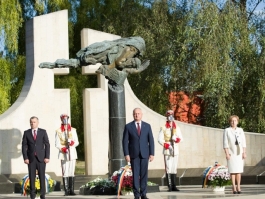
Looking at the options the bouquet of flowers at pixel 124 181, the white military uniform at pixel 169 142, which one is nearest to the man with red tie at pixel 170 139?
the white military uniform at pixel 169 142

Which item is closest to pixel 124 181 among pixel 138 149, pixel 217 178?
pixel 217 178

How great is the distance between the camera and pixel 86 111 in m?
20.5

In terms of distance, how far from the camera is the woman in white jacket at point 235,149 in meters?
14.3

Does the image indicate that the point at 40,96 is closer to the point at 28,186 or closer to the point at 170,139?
the point at 170,139

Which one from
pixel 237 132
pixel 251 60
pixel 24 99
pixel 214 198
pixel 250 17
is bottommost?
pixel 214 198

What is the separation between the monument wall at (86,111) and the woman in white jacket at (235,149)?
6.03 metres

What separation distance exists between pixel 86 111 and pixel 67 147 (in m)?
4.40

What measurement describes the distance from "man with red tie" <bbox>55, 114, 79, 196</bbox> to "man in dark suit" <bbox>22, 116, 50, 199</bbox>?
2362mm

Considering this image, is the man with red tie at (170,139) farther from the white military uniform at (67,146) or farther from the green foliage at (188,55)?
the green foliage at (188,55)

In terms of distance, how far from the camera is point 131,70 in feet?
52.1

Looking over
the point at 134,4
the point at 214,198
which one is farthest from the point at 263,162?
the point at 134,4

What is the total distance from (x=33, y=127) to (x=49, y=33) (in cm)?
715

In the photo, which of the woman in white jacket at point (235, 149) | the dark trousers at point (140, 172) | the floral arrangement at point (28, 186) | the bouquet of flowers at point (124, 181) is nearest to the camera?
the dark trousers at point (140, 172)

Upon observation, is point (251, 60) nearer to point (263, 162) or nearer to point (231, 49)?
point (231, 49)
